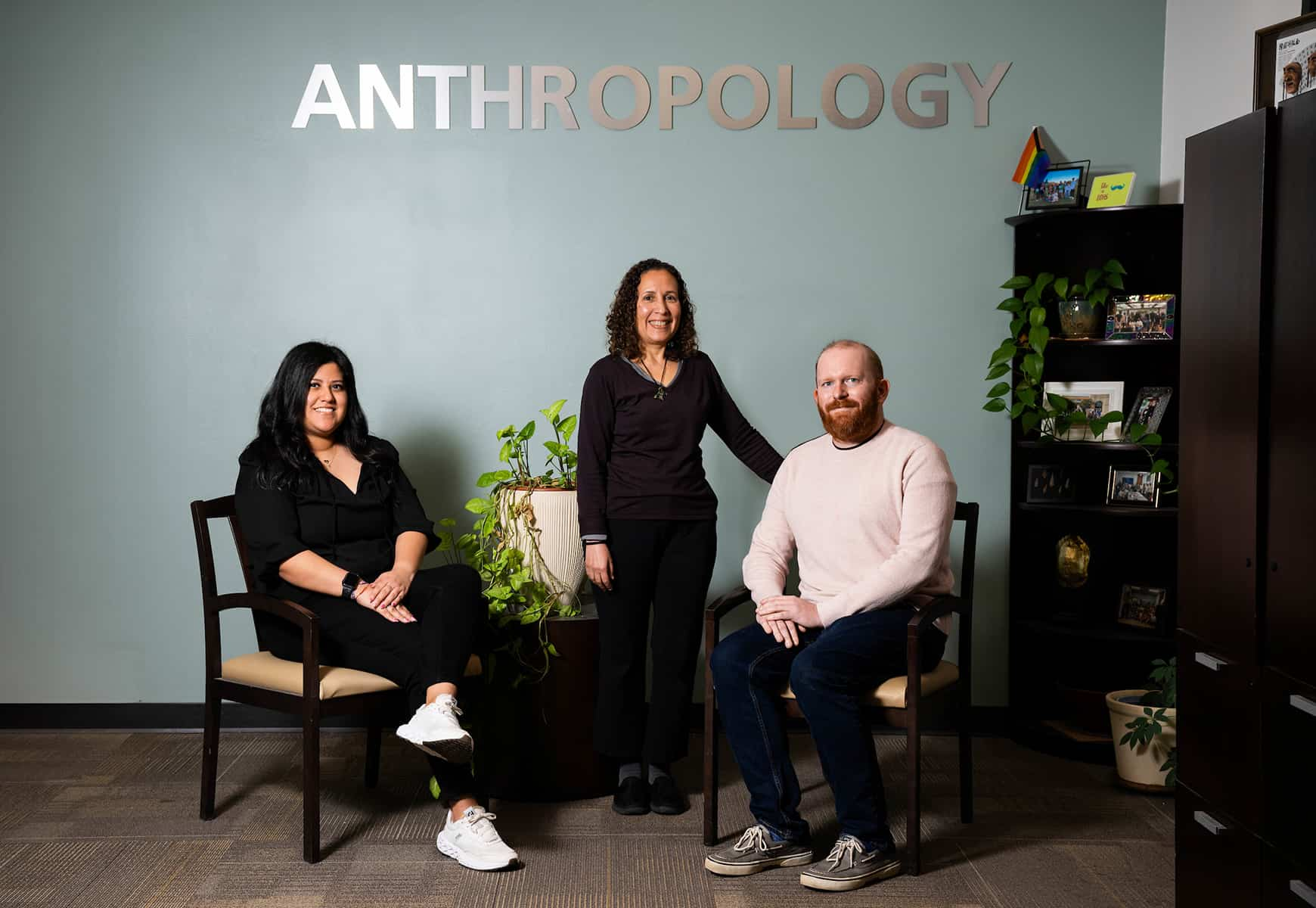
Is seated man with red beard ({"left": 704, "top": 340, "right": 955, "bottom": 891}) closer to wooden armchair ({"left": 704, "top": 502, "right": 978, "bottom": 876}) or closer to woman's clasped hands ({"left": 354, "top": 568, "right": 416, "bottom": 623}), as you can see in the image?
wooden armchair ({"left": 704, "top": 502, "right": 978, "bottom": 876})

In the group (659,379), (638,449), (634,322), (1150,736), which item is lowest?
(1150,736)

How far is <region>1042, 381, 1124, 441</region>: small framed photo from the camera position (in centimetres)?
366

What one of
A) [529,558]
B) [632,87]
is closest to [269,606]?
[529,558]

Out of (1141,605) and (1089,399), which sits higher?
(1089,399)

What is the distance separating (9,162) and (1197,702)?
4.06 metres

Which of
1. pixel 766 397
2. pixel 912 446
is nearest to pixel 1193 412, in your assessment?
pixel 912 446

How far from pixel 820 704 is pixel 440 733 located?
3.09 feet

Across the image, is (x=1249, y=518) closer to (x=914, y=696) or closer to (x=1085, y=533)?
(x=914, y=696)

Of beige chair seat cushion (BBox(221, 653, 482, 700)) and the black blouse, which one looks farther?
the black blouse

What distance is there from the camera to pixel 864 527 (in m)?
2.81

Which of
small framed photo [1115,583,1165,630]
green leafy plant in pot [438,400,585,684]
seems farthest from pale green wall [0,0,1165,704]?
green leafy plant in pot [438,400,585,684]

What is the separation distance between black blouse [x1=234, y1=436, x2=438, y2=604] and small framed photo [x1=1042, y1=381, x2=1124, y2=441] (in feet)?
7.09

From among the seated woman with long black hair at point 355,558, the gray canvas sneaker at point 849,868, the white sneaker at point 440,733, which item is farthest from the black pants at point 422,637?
the gray canvas sneaker at point 849,868

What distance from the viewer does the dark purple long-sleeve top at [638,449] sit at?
3.10 meters
